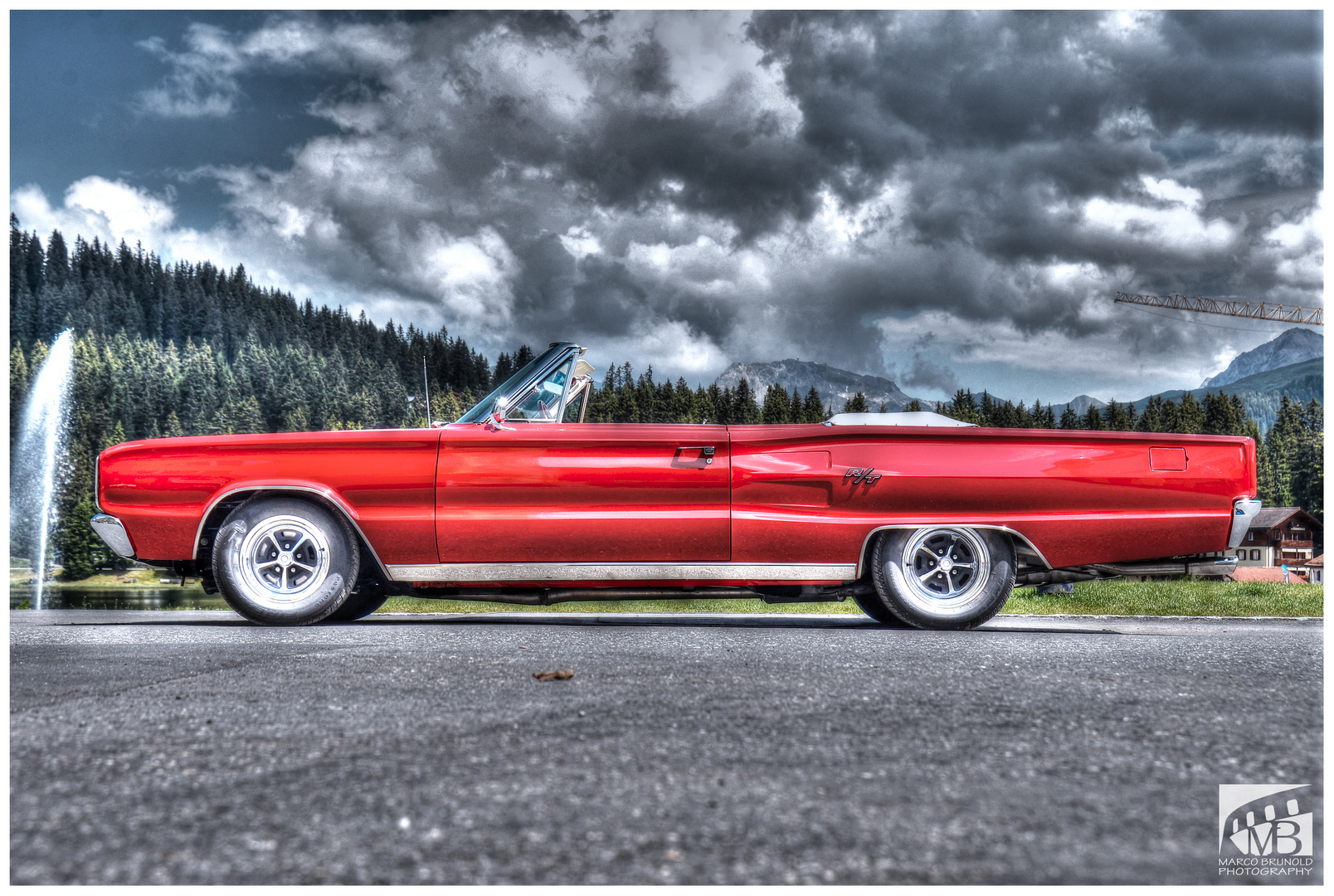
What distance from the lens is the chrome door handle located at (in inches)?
171

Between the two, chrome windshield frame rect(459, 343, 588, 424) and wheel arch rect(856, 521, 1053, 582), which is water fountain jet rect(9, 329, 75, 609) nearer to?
chrome windshield frame rect(459, 343, 588, 424)

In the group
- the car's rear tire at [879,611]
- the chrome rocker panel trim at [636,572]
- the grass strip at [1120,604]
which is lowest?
the grass strip at [1120,604]

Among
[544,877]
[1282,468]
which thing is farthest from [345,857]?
[1282,468]

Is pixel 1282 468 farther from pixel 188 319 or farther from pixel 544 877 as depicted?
pixel 188 319

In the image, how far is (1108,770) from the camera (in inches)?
71.0

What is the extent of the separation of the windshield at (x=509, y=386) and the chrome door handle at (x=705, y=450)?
46.1 inches

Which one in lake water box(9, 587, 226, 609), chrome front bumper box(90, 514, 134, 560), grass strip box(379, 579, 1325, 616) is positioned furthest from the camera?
lake water box(9, 587, 226, 609)

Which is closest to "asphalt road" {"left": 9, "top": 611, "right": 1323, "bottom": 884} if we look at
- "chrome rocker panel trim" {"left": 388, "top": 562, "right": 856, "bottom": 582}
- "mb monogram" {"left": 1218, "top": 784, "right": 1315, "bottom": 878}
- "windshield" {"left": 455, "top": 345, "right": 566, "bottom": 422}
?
"mb monogram" {"left": 1218, "top": 784, "right": 1315, "bottom": 878}

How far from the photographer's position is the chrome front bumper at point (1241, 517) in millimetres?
4637

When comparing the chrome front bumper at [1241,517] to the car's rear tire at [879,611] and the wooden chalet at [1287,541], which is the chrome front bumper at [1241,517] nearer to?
the car's rear tire at [879,611]

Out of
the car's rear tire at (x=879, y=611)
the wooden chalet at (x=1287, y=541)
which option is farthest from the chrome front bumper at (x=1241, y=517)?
the wooden chalet at (x=1287, y=541)

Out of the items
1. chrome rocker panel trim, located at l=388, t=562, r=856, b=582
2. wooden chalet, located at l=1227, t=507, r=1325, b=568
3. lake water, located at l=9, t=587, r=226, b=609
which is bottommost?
wooden chalet, located at l=1227, t=507, r=1325, b=568

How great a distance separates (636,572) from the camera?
14.4 feet

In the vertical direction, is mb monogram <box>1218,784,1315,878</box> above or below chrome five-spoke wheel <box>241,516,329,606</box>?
below
